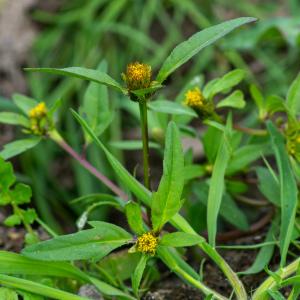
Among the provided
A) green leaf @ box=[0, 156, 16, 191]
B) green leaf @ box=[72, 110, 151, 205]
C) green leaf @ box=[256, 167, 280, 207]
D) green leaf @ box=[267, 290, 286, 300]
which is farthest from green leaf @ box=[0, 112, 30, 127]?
green leaf @ box=[267, 290, 286, 300]

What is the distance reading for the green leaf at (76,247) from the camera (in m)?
0.94

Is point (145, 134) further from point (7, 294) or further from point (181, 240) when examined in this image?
point (7, 294)

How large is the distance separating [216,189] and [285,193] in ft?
0.43

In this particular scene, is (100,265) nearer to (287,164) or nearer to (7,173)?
(7,173)

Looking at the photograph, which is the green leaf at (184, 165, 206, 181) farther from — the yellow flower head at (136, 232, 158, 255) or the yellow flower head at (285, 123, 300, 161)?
A: the yellow flower head at (136, 232, 158, 255)

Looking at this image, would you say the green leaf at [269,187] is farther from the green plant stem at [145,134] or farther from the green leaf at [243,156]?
the green plant stem at [145,134]

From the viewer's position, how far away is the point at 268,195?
1223 millimetres

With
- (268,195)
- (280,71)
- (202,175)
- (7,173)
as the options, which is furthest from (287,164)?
(280,71)

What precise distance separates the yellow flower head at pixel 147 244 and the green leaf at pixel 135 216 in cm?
2

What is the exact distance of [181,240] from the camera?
96cm

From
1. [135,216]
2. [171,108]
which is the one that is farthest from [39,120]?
[135,216]

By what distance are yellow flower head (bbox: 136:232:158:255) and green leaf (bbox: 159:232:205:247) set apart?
2cm

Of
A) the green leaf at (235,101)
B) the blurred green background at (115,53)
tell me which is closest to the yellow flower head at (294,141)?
the green leaf at (235,101)

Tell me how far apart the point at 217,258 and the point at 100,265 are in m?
0.33
